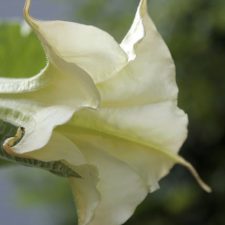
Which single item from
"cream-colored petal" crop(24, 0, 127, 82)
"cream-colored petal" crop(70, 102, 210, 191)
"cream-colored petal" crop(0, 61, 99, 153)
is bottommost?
"cream-colored petal" crop(70, 102, 210, 191)

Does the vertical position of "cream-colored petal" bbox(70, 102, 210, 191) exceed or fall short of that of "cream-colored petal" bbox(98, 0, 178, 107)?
it falls short

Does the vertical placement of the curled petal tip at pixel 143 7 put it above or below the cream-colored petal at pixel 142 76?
above

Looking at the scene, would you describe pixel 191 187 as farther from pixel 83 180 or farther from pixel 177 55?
pixel 83 180

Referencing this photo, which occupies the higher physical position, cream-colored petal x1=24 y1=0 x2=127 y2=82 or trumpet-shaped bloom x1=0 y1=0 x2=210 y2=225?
cream-colored petal x1=24 y1=0 x2=127 y2=82

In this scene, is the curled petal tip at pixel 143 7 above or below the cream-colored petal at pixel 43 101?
above

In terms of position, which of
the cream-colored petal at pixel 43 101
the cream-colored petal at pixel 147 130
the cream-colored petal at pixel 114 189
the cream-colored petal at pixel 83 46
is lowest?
the cream-colored petal at pixel 114 189
